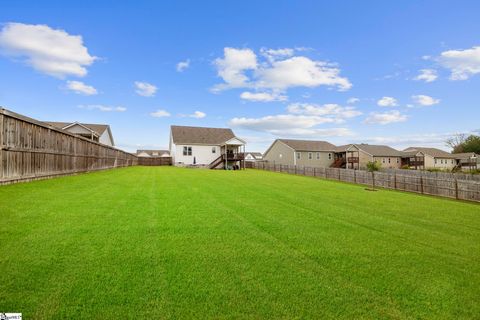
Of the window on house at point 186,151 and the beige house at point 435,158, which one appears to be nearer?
the window on house at point 186,151

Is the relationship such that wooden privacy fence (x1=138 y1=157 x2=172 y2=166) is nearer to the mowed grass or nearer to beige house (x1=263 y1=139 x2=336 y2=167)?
beige house (x1=263 y1=139 x2=336 y2=167)

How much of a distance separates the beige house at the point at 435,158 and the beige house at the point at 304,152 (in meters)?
20.5

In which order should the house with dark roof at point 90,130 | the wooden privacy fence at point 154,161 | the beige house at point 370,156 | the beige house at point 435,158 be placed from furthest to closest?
the beige house at point 435,158 → the wooden privacy fence at point 154,161 → the beige house at point 370,156 → the house with dark roof at point 90,130

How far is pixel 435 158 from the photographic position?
188 ft

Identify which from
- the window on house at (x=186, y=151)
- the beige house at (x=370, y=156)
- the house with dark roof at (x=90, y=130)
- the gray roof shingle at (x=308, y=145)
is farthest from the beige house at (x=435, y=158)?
the house with dark roof at (x=90, y=130)

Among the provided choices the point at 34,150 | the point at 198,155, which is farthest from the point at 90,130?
the point at 34,150

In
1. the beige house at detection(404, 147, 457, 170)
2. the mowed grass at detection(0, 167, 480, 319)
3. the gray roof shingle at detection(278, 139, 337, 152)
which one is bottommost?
the mowed grass at detection(0, 167, 480, 319)

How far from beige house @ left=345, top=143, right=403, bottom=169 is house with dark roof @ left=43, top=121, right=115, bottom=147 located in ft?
126

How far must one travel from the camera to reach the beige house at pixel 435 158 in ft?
180

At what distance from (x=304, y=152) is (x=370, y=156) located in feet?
45.9

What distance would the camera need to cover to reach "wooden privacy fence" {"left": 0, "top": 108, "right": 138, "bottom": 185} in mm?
8891

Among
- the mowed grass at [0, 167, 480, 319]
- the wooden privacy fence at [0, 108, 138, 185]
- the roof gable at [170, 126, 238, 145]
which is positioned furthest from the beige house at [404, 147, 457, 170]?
the wooden privacy fence at [0, 108, 138, 185]

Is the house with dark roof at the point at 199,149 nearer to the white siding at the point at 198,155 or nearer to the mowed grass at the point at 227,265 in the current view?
the white siding at the point at 198,155

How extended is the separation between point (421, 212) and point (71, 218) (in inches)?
381
